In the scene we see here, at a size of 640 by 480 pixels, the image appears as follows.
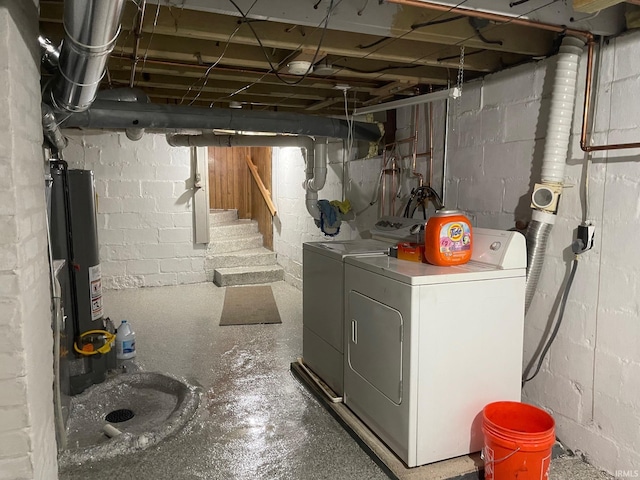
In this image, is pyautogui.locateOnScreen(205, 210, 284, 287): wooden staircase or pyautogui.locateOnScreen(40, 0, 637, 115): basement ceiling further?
pyautogui.locateOnScreen(205, 210, 284, 287): wooden staircase

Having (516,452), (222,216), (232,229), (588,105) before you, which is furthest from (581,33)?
(222,216)

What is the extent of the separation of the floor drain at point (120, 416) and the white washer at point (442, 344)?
4.63 feet

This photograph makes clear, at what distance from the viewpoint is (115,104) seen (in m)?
2.93

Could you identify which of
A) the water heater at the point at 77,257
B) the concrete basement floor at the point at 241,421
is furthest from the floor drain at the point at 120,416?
the concrete basement floor at the point at 241,421

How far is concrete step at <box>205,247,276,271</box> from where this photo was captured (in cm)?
616

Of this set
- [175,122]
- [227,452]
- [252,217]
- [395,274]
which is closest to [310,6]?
[395,274]

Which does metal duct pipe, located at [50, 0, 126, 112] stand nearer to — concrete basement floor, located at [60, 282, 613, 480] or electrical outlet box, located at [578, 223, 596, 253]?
concrete basement floor, located at [60, 282, 613, 480]

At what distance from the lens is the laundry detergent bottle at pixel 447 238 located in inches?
85.7

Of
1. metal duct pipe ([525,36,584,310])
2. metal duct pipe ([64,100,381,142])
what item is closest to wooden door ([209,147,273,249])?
metal duct pipe ([64,100,381,142])

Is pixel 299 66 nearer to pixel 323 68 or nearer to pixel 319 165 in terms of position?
pixel 323 68

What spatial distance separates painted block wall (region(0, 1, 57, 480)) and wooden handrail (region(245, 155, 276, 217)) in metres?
4.95

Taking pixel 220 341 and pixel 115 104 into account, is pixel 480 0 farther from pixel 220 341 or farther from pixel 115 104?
pixel 220 341

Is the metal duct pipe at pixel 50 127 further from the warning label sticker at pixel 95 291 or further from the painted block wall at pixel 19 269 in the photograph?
the warning label sticker at pixel 95 291

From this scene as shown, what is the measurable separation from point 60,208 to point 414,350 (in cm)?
212
